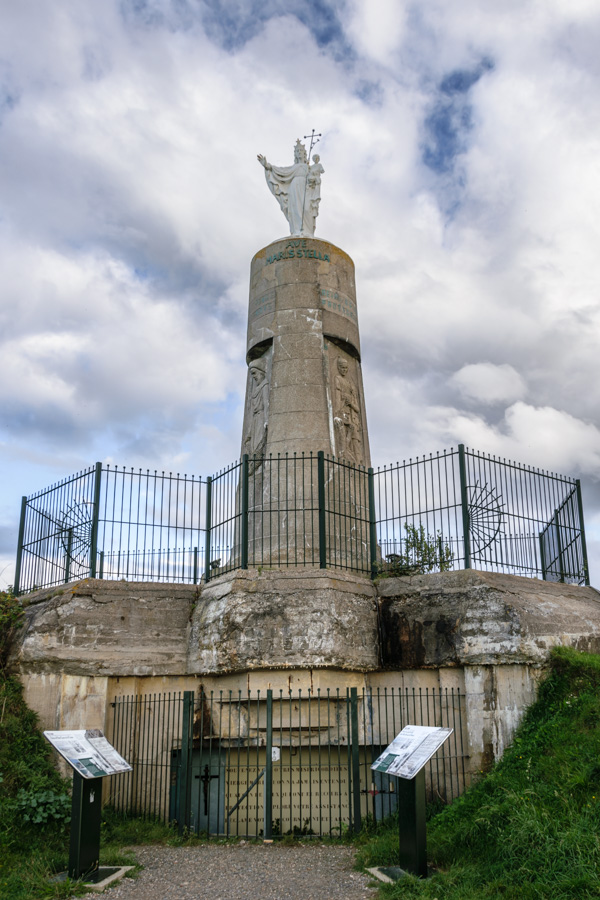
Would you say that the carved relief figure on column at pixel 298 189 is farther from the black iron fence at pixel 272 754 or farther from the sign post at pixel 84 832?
the sign post at pixel 84 832

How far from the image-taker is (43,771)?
368 inches

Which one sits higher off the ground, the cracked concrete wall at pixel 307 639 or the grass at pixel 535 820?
the cracked concrete wall at pixel 307 639

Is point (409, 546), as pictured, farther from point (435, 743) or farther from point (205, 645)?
point (435, 743)

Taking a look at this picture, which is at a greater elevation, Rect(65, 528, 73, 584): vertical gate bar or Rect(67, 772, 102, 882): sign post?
Rect(65, 528, 73, 584): vertical gate bar

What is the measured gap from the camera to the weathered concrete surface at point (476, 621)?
9.49 m

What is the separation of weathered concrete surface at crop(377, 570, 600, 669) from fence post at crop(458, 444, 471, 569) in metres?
0.34

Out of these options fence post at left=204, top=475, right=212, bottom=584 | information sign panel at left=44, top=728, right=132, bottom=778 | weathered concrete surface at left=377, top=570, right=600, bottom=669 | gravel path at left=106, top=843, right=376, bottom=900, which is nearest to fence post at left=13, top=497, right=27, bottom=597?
fence post at left=204, top=475, right=212, bottom=584

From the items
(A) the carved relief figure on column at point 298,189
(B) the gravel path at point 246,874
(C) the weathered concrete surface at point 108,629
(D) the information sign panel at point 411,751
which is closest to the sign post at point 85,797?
(B) the gravel path at point 246,874

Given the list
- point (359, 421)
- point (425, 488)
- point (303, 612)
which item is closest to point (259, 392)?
point (359, 421)

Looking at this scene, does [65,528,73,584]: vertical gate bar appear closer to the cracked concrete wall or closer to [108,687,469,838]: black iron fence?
the cracked concrete wall

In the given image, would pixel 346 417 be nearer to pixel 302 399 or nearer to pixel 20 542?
pixel 302 399

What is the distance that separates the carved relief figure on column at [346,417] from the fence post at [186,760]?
4.52m

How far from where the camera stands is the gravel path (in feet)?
22.8

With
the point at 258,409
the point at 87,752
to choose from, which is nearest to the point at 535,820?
the point at 87,752
